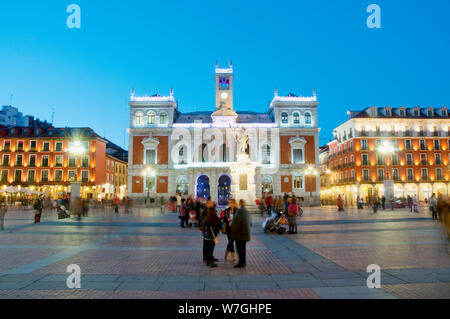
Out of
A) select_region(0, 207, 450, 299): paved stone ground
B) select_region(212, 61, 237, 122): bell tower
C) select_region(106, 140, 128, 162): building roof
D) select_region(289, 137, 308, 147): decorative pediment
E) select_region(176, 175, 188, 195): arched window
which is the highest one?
select_region(212, 61, 237, 122): bell tower

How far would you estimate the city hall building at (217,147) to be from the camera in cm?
4809

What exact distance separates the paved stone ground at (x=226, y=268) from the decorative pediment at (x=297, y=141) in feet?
121

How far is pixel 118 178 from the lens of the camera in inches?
2719

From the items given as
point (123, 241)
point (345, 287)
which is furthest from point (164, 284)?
point (123, 241)

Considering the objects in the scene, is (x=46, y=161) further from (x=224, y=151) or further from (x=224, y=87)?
(x=224, y=87)

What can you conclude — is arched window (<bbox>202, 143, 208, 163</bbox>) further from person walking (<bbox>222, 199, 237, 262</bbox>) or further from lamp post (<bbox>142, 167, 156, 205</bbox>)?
person walking (<bbox>222, 199, 237, 262</bbox>)

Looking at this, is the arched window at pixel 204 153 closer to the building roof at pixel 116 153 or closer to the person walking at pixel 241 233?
the building roof at pixel 116 153

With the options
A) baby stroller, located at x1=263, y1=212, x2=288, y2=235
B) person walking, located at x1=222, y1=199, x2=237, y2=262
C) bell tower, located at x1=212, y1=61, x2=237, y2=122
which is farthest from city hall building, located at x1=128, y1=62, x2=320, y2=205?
person walking, located at x1=222, y1=199, x2=237, y2=262

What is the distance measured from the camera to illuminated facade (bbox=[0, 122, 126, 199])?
53.3 meters

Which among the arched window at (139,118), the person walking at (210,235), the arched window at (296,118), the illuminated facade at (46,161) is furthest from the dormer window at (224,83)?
the person walking at (210,235)

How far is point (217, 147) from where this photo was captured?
159 ft

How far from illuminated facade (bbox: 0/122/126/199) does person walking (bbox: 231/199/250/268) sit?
50642 millimetres

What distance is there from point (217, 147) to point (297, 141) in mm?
11903
